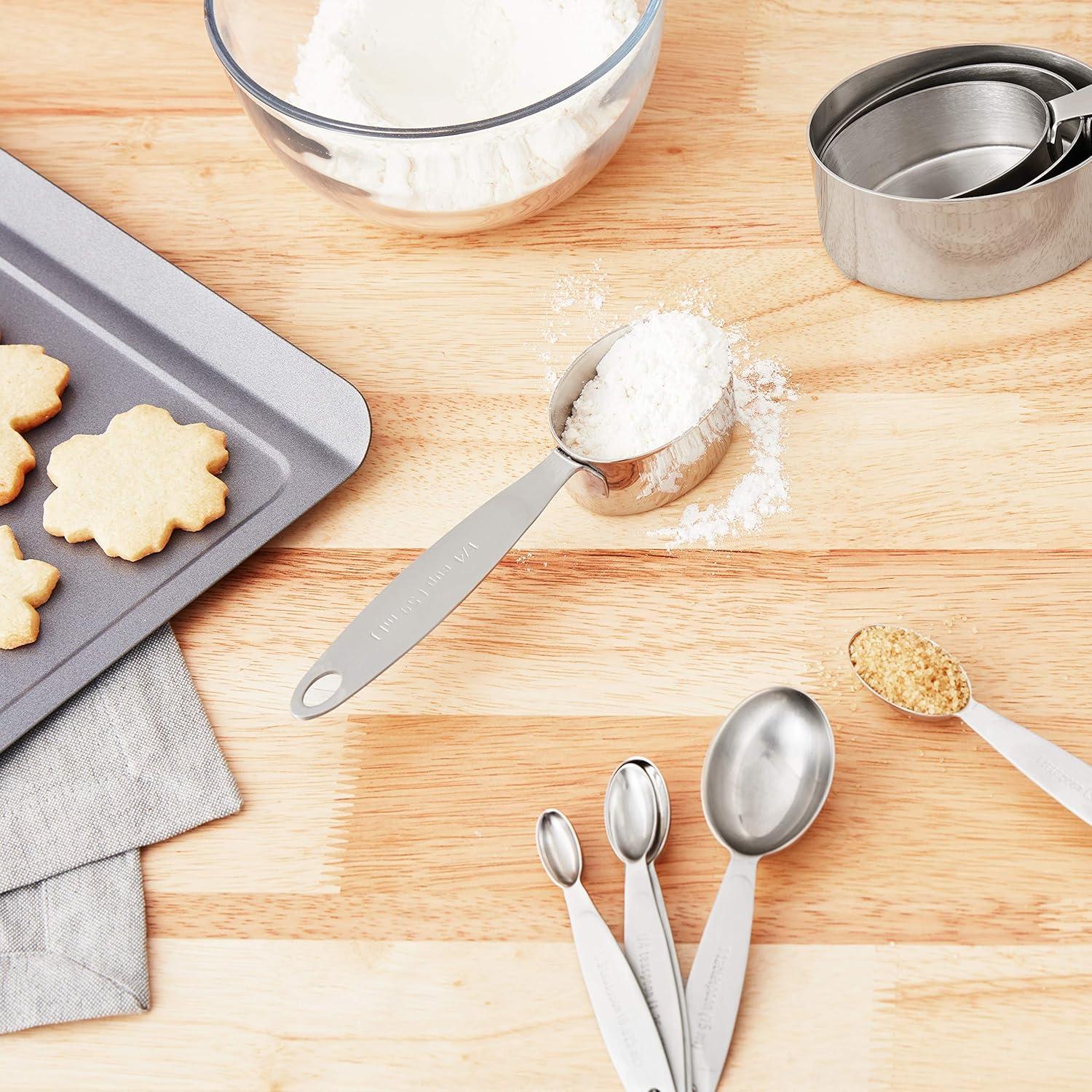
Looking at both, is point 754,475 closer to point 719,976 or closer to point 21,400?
point 719,976

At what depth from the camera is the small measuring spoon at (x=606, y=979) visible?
1.97 feet

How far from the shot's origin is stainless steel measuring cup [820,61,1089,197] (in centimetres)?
90

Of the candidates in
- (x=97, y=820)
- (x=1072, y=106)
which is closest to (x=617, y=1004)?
(x=97, y=820)

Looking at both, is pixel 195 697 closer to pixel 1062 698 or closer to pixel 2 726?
pixel 2 726

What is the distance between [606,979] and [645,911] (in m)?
0.04

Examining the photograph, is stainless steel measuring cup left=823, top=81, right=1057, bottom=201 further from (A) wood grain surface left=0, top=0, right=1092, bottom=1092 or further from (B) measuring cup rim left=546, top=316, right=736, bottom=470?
(B) measuring cup rim left=546, top=316, right=736, bottom=470

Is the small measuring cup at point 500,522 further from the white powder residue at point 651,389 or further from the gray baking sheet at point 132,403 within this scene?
the gray baking sheet at point 132,403

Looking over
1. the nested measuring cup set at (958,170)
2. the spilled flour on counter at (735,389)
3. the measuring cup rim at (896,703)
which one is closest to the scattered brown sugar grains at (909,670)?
the measuring cup rim at (896,703)

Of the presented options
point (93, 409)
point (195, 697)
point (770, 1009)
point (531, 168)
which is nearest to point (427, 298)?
point (531, 168)

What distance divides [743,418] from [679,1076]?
0.49 m

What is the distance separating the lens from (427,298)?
3.30ft

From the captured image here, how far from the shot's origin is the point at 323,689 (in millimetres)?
747

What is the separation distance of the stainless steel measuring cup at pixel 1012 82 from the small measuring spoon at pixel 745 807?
0.50m

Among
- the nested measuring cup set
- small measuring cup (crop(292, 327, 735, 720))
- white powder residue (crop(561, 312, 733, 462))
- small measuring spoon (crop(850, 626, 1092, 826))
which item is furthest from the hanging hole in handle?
the nested measuring cup set
